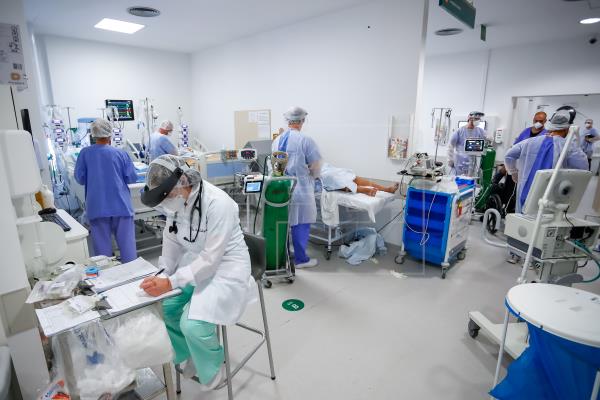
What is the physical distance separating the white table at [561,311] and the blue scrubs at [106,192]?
2.78 meters

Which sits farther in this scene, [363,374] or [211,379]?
[363,374]

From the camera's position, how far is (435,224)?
3109mm

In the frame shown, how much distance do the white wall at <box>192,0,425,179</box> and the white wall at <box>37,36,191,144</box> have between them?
171 centimetres

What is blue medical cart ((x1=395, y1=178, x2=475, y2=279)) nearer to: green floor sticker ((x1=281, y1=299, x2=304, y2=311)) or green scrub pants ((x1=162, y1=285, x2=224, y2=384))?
green floor sticker ((x1=281, y1=299, x2=304, y2=311))

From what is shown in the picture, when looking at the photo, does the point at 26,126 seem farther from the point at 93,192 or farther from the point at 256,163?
the point at 256,163

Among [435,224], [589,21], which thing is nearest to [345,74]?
[435,224]

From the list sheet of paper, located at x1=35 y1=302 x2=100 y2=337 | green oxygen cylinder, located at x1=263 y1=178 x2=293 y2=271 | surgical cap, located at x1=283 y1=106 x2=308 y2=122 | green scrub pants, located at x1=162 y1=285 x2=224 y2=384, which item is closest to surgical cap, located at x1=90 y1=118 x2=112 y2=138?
green oxygen cylinder, located at x1=263 y1=178 x2=293 y2=271

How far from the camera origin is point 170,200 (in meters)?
1.54

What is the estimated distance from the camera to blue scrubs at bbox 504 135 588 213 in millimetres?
2811

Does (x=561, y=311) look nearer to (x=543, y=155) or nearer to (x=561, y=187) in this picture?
(x=561, y=187)

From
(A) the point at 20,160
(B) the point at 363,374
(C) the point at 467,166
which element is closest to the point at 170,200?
(A) the point at 20,160

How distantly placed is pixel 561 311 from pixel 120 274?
1893mm

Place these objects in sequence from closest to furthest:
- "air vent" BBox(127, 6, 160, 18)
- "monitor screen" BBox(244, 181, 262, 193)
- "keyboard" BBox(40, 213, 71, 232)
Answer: "keyboard" BBox(40, 213, 71, 232) < "monitor screen" BBox(244, 181, 262, 193) < "air vent" BBox(127, 6, 160, 18)

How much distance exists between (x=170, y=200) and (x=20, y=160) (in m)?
0.63
